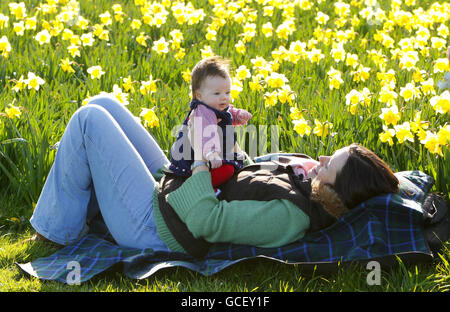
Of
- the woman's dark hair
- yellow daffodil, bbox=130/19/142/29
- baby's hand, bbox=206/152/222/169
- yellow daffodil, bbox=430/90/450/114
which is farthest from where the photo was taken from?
yellow daffodil, bbox=130/19/142/29

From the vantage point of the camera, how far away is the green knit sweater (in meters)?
2.54

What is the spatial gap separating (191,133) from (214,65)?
1.05 ft

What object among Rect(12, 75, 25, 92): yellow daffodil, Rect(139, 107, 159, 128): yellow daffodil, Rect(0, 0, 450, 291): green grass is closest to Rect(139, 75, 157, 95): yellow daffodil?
Rect(0, 0, 450, 291): green grass

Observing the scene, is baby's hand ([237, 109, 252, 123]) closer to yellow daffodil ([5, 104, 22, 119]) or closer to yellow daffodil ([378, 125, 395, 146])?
yellow daffodil ([378, 125, 395, 146])

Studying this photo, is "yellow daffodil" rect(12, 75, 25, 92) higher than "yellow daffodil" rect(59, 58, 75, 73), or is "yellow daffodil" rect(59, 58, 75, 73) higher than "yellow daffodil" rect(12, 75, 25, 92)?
"yellow daffodil" rect(59, 58, 75, 73)

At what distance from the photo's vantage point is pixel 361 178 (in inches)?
99.0

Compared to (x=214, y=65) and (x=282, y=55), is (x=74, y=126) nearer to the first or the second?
(x=214, y=65)

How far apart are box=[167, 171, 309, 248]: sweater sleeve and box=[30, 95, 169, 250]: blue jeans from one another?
283 mm

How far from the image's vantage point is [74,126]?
9.31 ft


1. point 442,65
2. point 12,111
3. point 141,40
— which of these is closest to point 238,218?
point 12,111

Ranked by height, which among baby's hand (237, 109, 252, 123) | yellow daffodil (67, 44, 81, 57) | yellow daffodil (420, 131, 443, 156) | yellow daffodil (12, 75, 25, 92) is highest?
yellow daffodil (67, 44, 81, 57)

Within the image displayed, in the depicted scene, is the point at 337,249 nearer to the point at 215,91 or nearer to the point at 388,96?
the point at 215,91

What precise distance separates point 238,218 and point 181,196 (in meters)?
0.27
